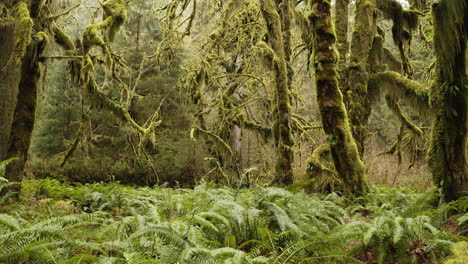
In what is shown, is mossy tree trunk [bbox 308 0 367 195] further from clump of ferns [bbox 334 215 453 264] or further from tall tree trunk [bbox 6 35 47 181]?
tall tree trunk [bbox 6 35 47 181]

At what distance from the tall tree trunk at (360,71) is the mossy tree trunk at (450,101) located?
2.91 metres

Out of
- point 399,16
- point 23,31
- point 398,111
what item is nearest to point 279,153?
point 398,111

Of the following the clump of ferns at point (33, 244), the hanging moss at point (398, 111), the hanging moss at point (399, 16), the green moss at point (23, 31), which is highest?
the hanging moss at point (399, 16)

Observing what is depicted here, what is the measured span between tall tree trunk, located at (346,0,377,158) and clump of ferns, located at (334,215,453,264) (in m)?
4.23

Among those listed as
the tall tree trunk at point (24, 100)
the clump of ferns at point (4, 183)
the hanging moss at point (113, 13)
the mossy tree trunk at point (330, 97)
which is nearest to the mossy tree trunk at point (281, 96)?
the mossy tree trunk at point (330, 97)

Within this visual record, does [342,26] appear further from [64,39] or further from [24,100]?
[24,100]

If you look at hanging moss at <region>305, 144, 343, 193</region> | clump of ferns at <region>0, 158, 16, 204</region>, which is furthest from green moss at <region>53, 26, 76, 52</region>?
hanging moss at <region>305, 144, 343, 193</region>

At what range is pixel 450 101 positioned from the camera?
4629 millimetres

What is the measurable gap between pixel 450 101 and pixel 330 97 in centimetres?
172

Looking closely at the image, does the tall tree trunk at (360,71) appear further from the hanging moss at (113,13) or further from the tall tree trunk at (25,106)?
the tall tree trunk at (25,106)

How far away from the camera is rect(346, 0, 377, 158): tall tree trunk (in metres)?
7.84

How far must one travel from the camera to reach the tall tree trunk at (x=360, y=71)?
7.84m

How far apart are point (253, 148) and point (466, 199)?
14.9 m

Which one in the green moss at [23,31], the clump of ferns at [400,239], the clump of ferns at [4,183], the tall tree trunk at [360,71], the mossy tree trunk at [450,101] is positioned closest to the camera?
the clump of ferns at [400,239]
